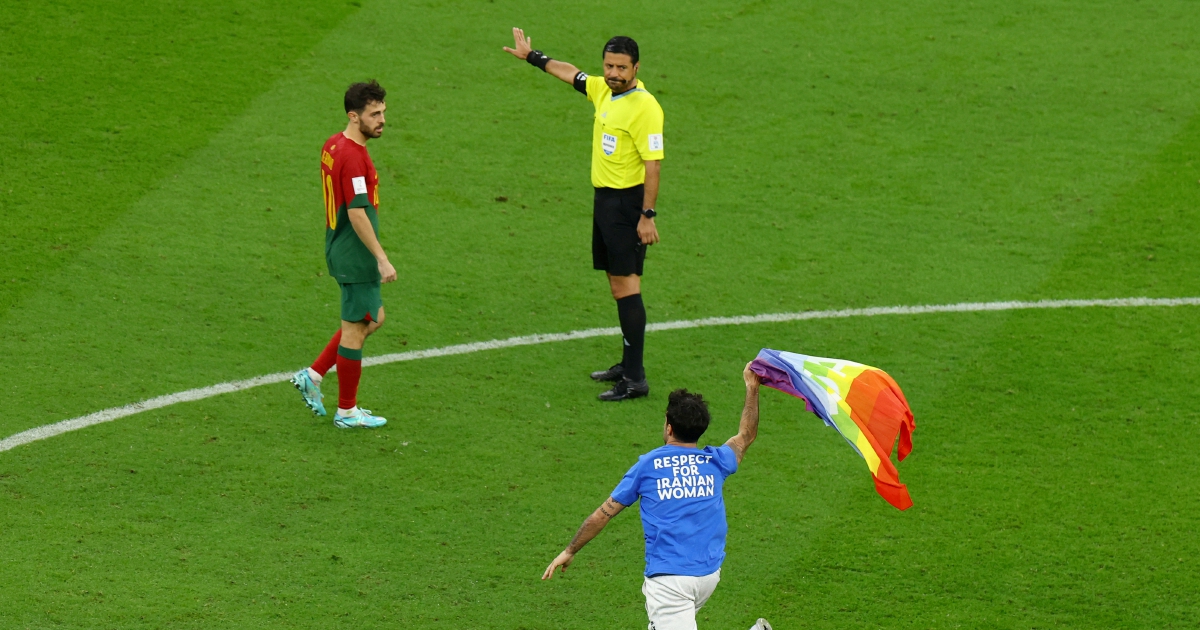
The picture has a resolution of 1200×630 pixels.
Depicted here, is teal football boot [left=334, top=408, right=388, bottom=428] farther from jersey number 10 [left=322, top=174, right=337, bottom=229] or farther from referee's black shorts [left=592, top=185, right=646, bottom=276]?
referee's black shorts [left=592, top=185, right=646, bottom=276]

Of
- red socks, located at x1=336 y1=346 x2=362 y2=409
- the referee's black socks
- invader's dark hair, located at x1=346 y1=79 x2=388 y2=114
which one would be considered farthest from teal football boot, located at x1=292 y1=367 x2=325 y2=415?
the referee's black socks

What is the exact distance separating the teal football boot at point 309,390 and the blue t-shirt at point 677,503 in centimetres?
322

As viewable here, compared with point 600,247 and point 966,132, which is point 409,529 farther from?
point 966,132

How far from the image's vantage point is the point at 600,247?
28.6 ft

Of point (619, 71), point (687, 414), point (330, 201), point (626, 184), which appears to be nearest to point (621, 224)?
point (626, 184)

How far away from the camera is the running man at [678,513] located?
5.52 metres

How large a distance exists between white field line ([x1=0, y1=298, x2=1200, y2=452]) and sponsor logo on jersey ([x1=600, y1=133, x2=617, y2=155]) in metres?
1.49

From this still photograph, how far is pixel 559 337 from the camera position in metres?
9.40

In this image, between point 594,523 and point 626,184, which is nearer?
point 594,523

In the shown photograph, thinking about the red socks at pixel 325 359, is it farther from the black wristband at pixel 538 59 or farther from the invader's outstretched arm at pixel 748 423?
the invader's outstretched arm at pixel 748 423

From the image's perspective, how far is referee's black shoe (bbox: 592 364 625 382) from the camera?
8836 millimetres

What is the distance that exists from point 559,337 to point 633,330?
985mm

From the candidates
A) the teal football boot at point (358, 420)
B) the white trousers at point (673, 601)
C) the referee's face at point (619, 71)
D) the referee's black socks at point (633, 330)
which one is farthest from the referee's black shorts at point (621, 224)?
the white trousers at point (673, 601)

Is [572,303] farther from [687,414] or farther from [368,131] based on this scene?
[687,414]
